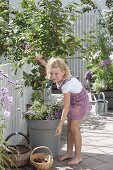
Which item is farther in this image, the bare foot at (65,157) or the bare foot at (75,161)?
the bare foot at (65,157)

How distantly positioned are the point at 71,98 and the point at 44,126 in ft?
1.60

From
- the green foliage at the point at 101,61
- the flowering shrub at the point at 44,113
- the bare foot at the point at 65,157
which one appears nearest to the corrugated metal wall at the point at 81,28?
the green foliage at the point at 101,61

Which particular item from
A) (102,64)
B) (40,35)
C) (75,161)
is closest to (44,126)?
(75,161)

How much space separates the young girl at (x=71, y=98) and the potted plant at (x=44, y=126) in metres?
0.18

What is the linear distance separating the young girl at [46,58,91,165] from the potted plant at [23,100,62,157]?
18cm

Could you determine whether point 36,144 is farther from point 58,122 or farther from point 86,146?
point 86,146

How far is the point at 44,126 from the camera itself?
201 inches

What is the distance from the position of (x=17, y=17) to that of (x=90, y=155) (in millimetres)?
2106

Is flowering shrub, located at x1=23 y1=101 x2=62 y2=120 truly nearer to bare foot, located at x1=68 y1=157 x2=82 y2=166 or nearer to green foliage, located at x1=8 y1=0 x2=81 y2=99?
green foliage, located at x1=8 y1=0 x2=81 y2=99

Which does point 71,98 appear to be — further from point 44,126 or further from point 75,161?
point 75,161

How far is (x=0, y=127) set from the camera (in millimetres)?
4000

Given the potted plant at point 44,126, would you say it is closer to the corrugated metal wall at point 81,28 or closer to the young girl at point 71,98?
the young girl at point 71,98

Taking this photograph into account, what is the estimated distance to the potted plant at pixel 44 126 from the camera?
5.11 metres

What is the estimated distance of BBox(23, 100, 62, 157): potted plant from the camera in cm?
511
